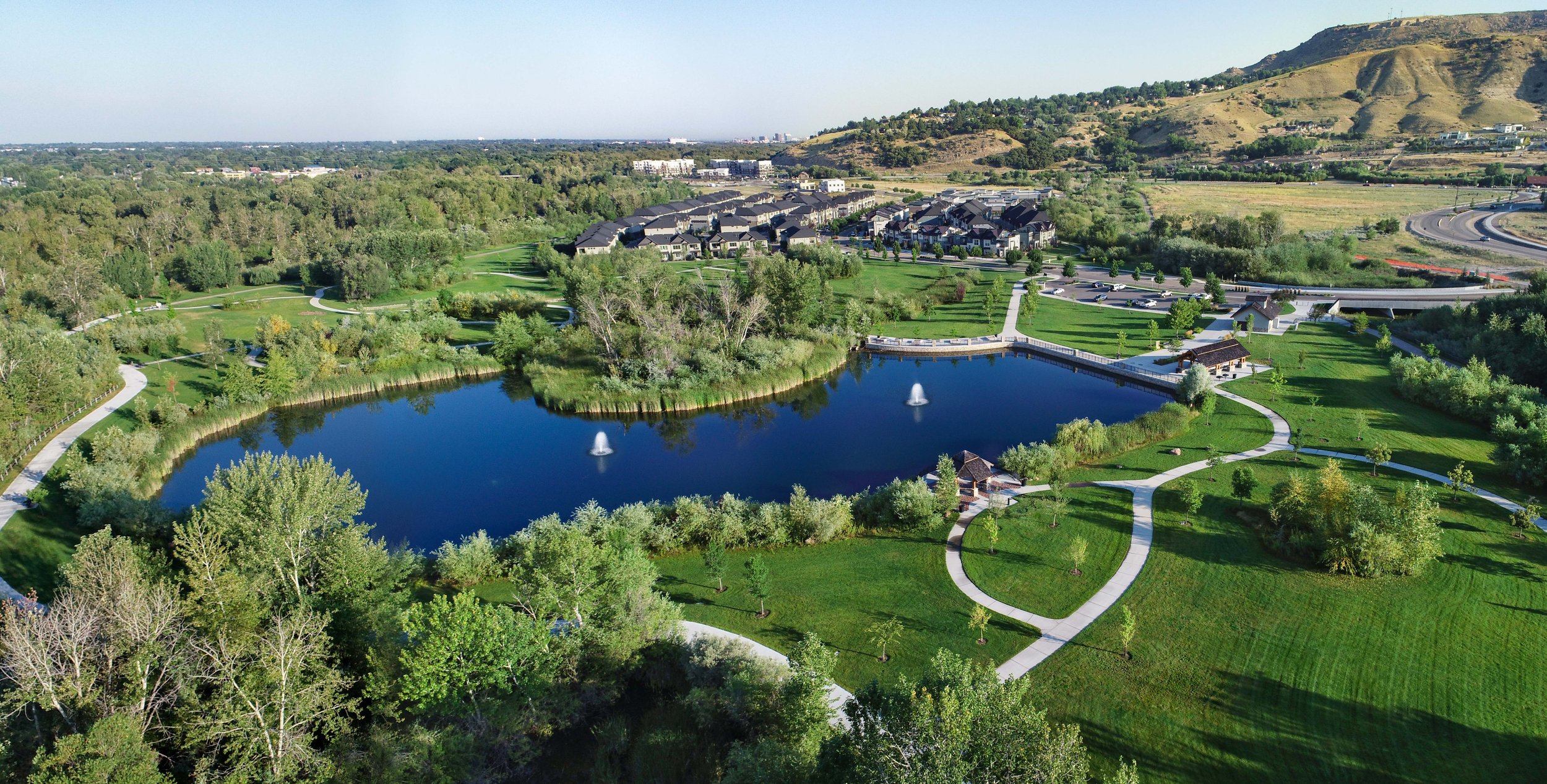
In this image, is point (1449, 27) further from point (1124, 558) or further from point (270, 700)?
point (270, 700)

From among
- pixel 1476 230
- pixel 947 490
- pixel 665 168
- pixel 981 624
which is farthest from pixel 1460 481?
pixel 665 168

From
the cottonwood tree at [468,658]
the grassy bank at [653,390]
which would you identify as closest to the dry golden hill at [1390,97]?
the grassy bank at [653,390]

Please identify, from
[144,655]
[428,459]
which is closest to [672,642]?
[144,655]

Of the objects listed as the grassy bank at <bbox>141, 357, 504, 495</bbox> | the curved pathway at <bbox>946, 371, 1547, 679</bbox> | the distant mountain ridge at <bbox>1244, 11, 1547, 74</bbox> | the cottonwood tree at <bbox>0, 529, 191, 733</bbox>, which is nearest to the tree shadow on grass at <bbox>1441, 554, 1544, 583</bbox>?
the curved pathway at <bbox>946, 371, 1547, 679</bbox>

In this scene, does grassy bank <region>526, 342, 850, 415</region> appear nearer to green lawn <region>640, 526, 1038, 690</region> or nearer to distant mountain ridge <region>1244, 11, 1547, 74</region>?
green lawn <region>640, 526, 1038, 690</region>

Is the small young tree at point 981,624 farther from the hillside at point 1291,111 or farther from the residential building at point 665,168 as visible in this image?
the residential building at point 665,168
